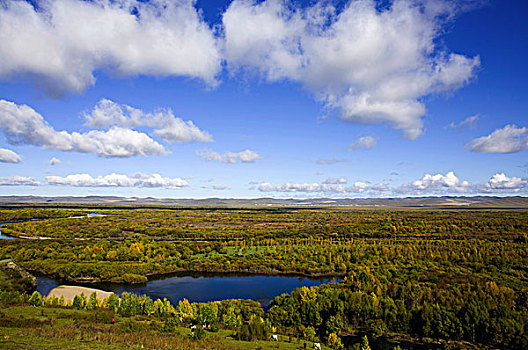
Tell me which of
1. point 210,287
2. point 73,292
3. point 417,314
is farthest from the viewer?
point 210,287

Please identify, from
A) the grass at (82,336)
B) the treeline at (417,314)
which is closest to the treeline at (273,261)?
the treeline at (417,314)

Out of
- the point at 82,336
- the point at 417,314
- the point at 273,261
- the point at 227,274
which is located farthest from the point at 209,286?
the point at 82,336

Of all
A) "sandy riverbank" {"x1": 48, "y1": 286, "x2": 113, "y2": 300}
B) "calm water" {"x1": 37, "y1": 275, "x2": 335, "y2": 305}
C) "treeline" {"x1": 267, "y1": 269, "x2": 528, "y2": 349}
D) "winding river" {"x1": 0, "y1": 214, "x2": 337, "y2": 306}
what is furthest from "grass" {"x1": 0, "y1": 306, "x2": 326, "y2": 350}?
"calm water" {"x1": 37, "y1": 275, "x2": 335, "y2": 305}

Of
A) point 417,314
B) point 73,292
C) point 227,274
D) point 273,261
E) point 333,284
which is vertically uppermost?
point 73,292

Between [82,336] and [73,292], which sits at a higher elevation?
[82,336]

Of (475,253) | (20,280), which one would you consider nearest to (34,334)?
(20,280)

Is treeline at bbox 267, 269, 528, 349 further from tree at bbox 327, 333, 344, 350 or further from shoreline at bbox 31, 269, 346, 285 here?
→ shoreline at bbox 31, 269, 346, 285

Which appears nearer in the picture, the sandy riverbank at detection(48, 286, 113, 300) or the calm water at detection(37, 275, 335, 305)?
the sandy riverbank at detection(48, 286, 113, 300)

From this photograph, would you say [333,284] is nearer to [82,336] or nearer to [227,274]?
[227,274]

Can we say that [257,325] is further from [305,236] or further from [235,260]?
[305,236]
